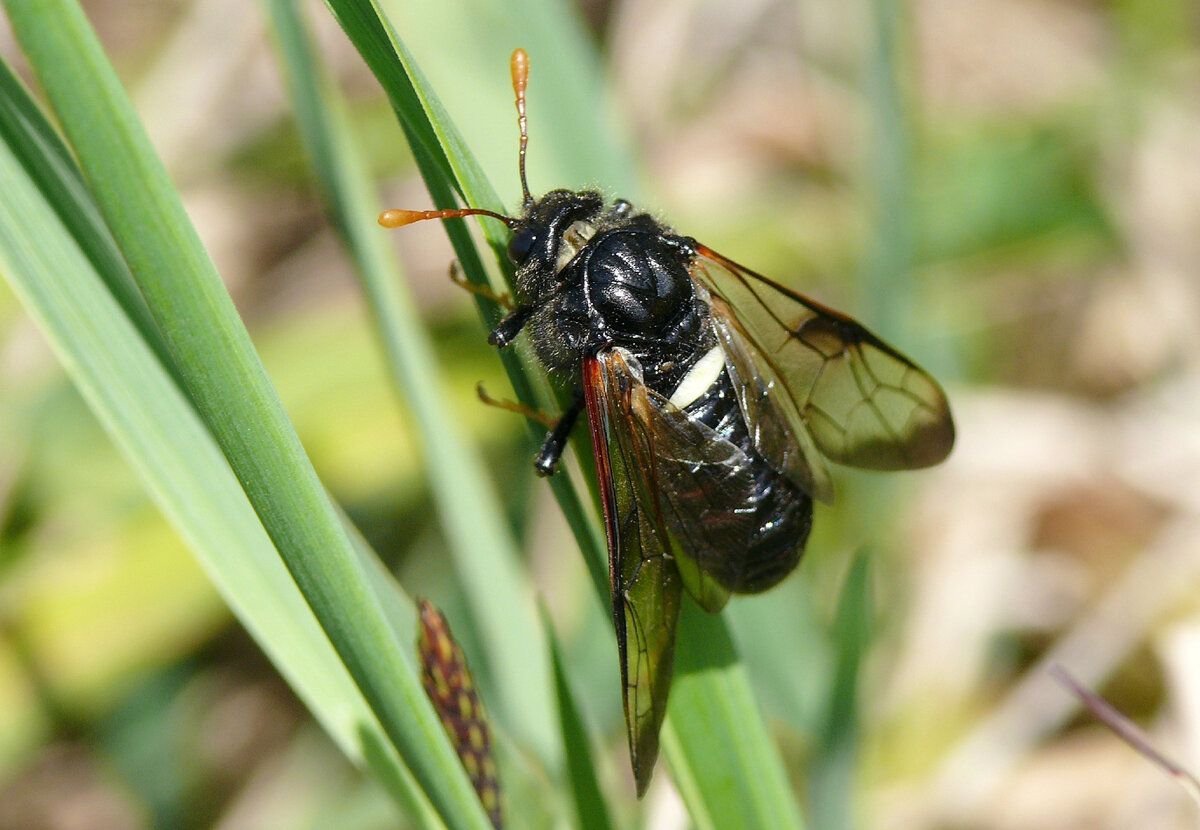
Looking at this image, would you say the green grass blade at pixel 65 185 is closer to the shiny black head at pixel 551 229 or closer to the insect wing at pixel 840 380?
the shiny black head at pixel 551 229

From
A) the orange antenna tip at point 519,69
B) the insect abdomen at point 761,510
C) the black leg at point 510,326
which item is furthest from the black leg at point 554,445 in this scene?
the orange antenna tip at point 519,69

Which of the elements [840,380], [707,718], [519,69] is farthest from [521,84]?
[707,718]

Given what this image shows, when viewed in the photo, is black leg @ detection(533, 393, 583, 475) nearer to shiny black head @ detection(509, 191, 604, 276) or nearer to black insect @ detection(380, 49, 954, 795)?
black insect @ detection(380, 49, 954, 795)

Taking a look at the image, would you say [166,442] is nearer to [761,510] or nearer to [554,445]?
[554,445]

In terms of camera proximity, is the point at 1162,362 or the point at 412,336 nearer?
the point at 412,336

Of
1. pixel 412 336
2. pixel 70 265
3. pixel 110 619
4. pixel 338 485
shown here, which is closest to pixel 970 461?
pixel 338 485

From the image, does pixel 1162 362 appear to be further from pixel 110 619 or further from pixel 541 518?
pixel 110 619

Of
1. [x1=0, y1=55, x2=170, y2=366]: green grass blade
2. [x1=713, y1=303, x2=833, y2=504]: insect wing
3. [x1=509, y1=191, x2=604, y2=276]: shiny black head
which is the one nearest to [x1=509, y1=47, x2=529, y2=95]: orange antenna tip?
[x1=509, y1=191, x2=604, y2=276]: shiny black head
